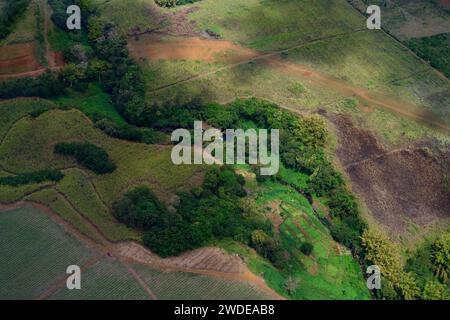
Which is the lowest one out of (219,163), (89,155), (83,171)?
(219,163)

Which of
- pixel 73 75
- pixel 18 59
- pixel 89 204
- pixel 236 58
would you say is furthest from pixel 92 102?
pixel 236 58

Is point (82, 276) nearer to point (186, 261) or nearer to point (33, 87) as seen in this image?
point (186, 261)

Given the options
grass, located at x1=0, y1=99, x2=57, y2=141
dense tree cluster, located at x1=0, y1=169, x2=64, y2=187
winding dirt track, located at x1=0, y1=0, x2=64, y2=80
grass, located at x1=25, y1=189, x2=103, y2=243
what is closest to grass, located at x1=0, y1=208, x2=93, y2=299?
grass, located at x1=25, y1=189, x2=103, y2=243

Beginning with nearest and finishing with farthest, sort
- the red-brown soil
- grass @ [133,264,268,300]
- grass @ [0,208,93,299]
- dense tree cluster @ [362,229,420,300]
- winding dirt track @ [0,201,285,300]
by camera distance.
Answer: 1. grass @ [0,208,93,299]
2. grass @ [133,264,268,300]
3. winding dirt track @ [0,201,285,300]
4. dense tree cluster @ [362,229,420,300]
5. the red-brown soil

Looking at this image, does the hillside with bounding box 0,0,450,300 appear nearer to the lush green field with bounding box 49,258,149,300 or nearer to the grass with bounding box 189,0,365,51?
the lush green field with bounding box 49,258,149,300

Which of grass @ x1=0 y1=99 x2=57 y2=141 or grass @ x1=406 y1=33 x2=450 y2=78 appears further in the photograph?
grass @ x1=406 y1=33 x2=450 y2=78

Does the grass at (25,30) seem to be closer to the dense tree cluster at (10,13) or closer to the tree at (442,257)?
the dense tree cluster at (10,13)
